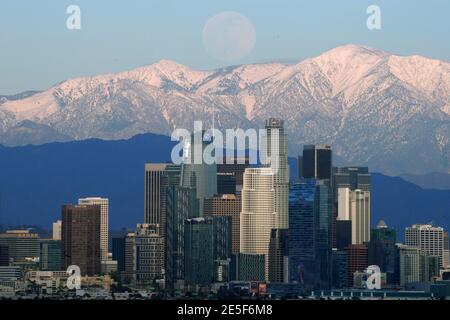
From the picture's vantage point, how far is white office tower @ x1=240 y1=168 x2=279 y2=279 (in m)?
44.7

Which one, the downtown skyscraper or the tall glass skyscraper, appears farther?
the downtown skyscraper

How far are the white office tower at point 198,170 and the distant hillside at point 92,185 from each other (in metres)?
2.38

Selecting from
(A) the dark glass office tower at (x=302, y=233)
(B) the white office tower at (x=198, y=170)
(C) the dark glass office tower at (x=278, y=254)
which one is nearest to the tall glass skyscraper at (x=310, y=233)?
(A) the dark glass office tower at (x=302, y=233)

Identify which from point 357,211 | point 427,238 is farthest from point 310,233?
point 427,238

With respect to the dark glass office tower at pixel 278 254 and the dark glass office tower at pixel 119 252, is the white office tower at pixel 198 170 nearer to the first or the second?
the dark glass office tower at pixel 278 254

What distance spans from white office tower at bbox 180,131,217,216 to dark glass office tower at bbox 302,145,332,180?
335 centimetres

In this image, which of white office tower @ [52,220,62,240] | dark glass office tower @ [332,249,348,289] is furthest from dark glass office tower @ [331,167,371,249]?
white office tower @ [52,220,62,240]

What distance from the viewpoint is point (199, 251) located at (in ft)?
143

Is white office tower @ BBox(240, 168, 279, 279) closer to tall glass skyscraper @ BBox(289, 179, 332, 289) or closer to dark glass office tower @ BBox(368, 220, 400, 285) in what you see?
tall glass skyscraper @ BBox(289, 179, 332, 289)

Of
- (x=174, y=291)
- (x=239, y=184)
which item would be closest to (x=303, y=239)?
(x=239, y=184)

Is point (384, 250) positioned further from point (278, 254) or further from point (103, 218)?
point (103, 218)

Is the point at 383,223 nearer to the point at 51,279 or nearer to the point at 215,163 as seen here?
the point at 215,163

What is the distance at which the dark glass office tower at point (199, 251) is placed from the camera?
40344 millimetres

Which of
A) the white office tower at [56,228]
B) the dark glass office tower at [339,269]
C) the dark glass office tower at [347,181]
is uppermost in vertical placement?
the dark glass office tower at [347,181]
